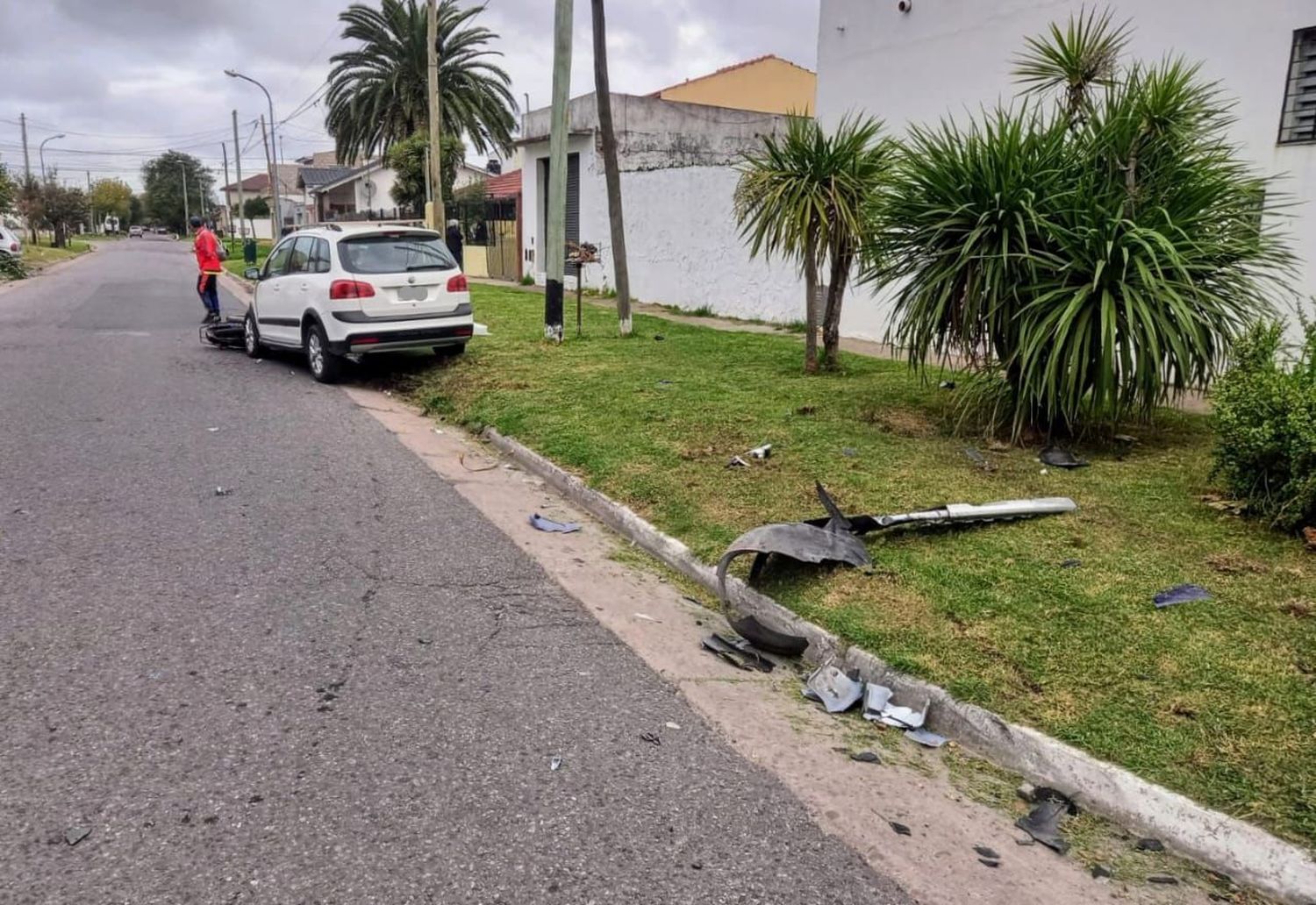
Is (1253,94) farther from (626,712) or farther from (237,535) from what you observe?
(237,535)

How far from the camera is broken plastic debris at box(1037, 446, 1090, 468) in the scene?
21.5ft

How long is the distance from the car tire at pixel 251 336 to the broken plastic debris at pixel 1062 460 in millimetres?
9863

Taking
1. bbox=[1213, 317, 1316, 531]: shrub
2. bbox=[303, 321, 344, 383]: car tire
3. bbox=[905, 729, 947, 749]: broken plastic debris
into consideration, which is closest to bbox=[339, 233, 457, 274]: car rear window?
bbox=[303, 321, 344, 383]: car tire

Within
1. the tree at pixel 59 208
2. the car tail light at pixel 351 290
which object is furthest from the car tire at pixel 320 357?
the tree at pixel 59 208

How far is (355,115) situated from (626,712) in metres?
34.5

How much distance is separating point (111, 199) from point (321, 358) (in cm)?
14173

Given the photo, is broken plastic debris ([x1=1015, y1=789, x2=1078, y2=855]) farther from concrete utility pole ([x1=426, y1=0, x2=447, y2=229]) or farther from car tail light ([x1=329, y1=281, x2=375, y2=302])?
concrete utility pole ([x1=426, y1=0, x2=447, y2=229])

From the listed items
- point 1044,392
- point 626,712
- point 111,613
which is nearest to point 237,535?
point 111,613

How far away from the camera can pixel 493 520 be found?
6.18m

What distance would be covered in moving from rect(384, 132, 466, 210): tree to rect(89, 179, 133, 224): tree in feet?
369

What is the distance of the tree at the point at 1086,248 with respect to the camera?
6.22m

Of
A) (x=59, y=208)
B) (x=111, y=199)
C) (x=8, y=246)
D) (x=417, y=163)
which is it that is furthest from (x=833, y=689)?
(x=111, y=199)

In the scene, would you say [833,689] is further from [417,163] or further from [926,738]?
[417,163]

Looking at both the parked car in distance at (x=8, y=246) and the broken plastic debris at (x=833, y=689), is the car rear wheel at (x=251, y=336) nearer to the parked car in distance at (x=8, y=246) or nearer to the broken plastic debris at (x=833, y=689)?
the broken plastic debris at (x=833, y=689)
